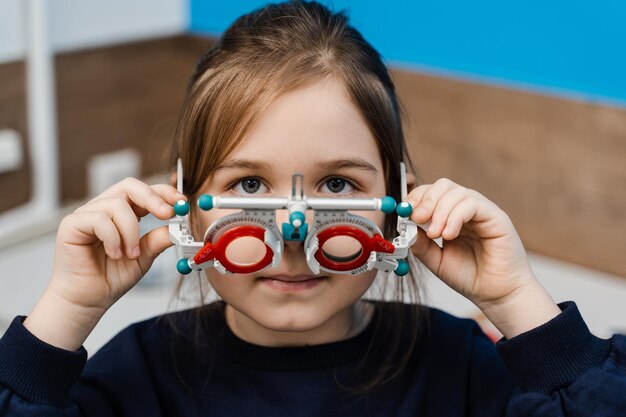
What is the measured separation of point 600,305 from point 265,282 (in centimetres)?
92

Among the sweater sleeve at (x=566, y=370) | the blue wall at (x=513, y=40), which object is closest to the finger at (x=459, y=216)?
the sweater sleeve at (x=566, y=370)

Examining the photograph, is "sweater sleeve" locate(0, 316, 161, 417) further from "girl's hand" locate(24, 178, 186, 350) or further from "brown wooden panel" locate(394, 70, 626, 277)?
"brown wooden panel" locate(394, 70, 626, 277)

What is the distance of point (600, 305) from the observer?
1.62 metres

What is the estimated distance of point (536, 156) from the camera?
1.81 m

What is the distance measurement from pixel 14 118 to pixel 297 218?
52.6 inches

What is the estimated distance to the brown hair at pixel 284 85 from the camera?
0.90 m

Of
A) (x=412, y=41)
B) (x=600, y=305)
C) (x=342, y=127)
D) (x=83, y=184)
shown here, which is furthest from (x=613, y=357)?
(x=83, y=184)

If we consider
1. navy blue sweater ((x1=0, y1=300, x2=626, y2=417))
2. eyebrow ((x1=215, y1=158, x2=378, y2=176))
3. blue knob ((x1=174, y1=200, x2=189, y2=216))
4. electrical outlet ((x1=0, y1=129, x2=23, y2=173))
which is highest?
eyebrow ((x1=215, y1=158, x2=378, y2=176))

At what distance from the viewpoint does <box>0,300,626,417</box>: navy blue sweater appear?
34.4 inches

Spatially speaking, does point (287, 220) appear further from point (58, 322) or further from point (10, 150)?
point (10, 150)

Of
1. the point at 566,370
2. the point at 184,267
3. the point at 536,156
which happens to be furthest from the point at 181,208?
the point at 536,156

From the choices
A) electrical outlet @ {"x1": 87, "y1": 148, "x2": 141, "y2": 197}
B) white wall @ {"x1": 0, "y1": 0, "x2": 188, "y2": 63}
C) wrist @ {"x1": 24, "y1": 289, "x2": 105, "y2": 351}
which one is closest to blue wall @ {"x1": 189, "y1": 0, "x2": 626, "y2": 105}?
white wall @ {"x1": 0, "y1": 0, "x2": 188, "y2": 63}

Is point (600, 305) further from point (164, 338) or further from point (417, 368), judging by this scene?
point (164, 338)

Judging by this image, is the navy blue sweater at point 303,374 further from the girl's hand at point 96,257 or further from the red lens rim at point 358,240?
the red lens rim at point 358,240
